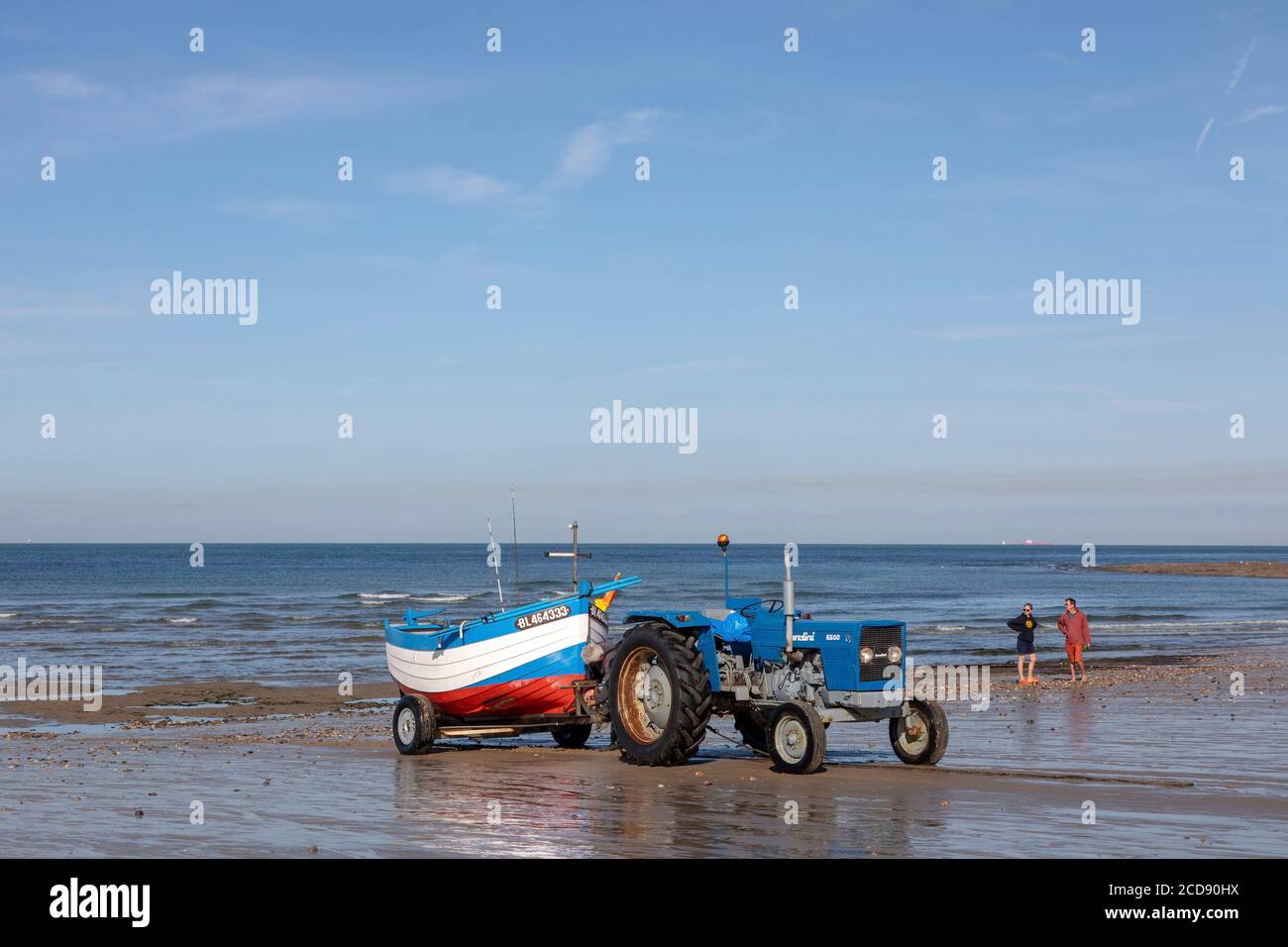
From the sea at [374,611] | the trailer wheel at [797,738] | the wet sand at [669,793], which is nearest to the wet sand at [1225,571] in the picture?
the sea at [374,611]

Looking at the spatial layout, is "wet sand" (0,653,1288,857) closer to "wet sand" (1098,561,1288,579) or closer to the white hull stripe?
the white hull stripe

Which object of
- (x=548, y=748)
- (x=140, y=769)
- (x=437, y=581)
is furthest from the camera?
(x=437, y=581)

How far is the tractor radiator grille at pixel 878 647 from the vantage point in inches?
467

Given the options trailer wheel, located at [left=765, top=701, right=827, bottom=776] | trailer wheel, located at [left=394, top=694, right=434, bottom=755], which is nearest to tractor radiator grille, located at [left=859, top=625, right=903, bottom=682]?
trailer wheel, located at [left=765, top=701, right=827, bottom=776]

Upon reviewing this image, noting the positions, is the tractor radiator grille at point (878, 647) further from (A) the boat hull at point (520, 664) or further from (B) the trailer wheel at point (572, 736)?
(B) the trailer wheel at point (572, 736)

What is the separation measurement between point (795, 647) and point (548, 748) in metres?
3.81

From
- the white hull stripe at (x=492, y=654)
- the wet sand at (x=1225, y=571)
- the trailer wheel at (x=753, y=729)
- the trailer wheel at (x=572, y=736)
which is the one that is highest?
the white hull stripe at (x=492, y=654)

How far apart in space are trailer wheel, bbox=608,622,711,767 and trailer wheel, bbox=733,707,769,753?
3.17 feet

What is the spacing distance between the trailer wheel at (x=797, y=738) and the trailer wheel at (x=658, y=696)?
2.57 ft

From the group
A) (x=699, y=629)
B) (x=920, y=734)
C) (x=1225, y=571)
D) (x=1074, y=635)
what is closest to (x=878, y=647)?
(x=920, y=734)
